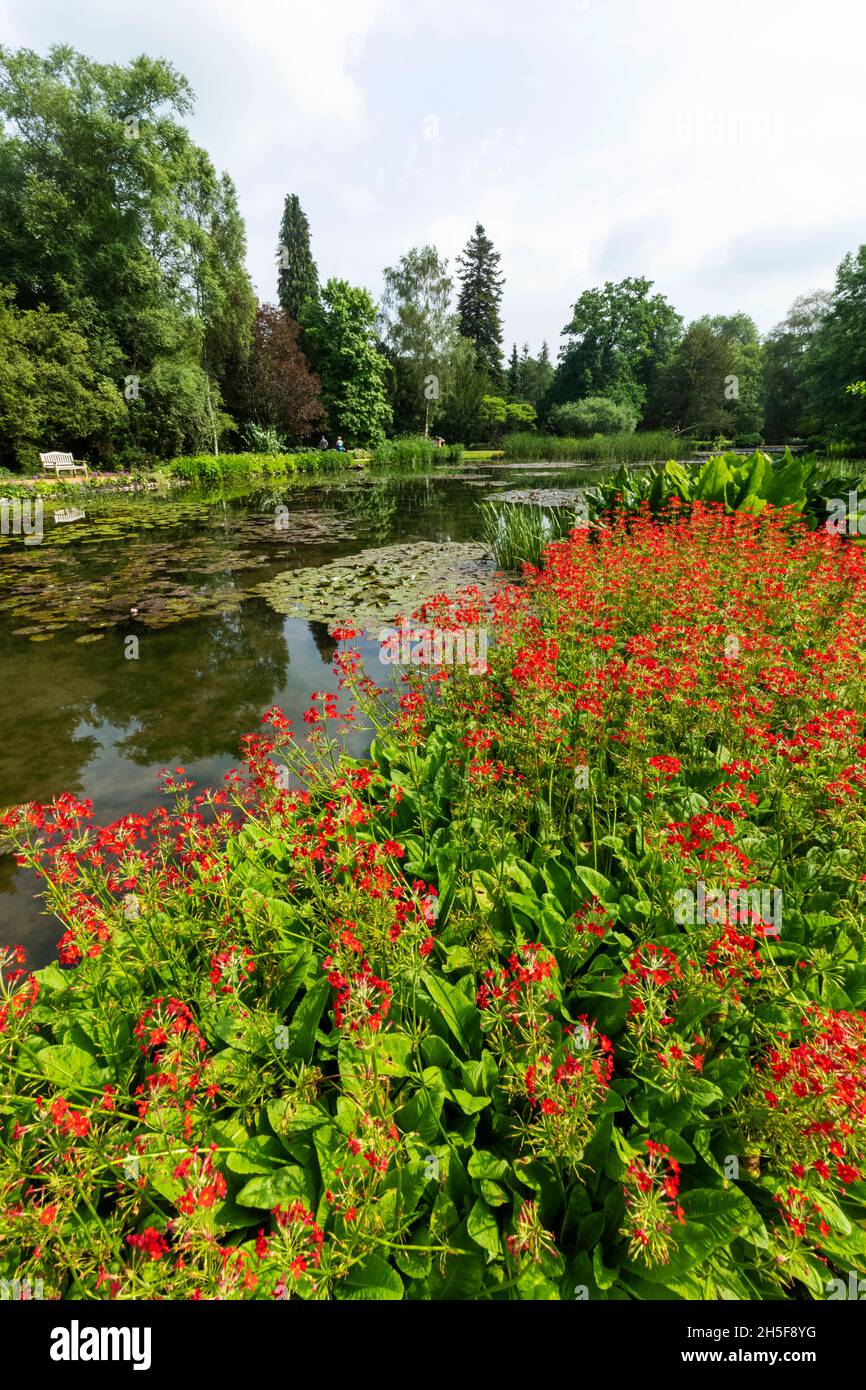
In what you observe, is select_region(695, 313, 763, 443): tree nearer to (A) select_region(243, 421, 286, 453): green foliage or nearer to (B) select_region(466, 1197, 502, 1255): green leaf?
(A) select_region(243, 421, 286, 453): green foliage

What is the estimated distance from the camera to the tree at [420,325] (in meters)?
37.3

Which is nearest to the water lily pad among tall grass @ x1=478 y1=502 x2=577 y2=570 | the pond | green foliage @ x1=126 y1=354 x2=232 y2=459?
the pond

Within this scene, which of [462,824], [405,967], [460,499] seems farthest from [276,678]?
[460,499]

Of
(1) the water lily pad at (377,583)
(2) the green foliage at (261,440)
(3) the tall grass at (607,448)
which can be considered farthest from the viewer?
(2) the green foliage at (261,440)

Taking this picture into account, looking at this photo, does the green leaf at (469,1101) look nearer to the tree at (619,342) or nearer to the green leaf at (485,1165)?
the green leaf at (485,1165)

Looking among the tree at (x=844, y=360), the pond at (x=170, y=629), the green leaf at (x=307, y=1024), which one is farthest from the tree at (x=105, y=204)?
the tree at (x=844, y=360)

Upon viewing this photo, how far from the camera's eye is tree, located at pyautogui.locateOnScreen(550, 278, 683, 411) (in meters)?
50.2

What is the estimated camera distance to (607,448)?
98.7 feet

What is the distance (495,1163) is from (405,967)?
58 centimetres

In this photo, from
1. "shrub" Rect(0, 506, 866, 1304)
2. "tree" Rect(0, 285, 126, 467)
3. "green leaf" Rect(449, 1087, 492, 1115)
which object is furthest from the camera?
"tree" Rect(0, 285, 126, 467)

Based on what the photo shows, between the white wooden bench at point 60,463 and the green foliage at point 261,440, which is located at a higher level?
the green foliage at point 261,440

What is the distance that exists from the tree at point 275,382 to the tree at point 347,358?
A: 4350mm

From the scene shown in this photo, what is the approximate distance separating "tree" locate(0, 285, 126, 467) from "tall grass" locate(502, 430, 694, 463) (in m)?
22.4

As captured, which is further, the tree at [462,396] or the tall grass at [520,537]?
the tree at [462,396]
